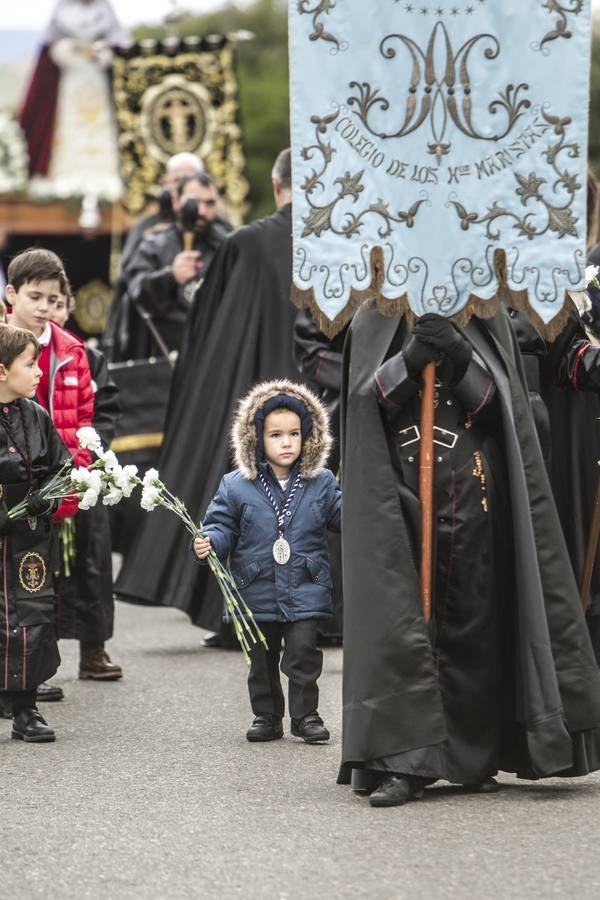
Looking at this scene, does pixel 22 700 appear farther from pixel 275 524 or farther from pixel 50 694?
pixel 275 524

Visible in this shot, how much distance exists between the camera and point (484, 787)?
6.60 meters

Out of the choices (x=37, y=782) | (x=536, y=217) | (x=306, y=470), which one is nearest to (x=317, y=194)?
(x=536, y=217)

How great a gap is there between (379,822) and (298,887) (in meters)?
0.78

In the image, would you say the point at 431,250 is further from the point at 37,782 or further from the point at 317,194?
the point at 37,782

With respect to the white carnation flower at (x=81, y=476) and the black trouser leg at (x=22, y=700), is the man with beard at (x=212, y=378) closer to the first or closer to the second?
the black trouser leg at (x=22, y=700)

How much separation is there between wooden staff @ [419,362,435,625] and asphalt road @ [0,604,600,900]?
0.66 m

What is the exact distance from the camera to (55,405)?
8766 millimetres

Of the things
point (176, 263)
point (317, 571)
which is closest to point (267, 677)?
point (317, 571)

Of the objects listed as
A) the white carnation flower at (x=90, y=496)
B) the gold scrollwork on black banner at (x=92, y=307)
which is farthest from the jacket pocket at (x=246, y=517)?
the gold scrollwork on black banner at (x=92, y=307)

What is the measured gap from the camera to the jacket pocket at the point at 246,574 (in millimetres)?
7816

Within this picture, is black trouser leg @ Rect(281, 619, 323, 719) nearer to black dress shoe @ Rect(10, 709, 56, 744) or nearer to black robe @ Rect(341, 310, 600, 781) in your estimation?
black dress shoe @ Rect(10, 709, 56, 744)

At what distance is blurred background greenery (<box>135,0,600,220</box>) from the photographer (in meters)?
48.1

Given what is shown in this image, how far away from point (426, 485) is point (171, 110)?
40.9 ft

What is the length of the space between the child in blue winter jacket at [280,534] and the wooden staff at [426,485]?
1.32 metres
